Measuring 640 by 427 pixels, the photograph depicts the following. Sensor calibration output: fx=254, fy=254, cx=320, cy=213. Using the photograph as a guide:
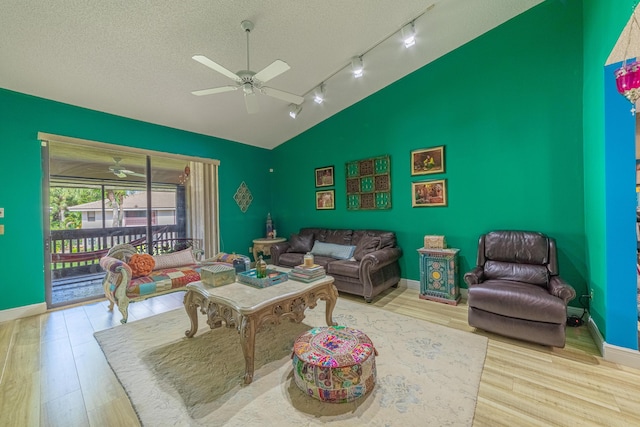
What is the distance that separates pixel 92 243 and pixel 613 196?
23.3 feet

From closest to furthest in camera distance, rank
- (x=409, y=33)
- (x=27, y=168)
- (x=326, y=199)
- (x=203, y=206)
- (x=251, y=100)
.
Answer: (x=251, y=100) → (x=409, y=33) → (x=27, y=168) → (x=203, y=206) → (x=326, y=199)

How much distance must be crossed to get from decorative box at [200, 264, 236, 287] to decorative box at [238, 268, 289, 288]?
0.31 feet

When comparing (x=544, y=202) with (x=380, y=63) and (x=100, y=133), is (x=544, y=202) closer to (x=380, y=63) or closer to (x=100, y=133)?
(x=380, y=63)

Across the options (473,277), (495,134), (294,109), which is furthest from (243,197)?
(495,134)

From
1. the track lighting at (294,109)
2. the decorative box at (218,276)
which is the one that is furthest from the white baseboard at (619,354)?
the track lighting at (294,109)

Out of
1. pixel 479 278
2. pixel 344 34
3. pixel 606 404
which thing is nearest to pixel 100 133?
pixel 344 34

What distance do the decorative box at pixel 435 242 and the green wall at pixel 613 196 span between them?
A: 4.96 ft

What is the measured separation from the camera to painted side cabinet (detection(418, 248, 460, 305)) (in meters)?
3.40

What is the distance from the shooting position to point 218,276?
2.44m

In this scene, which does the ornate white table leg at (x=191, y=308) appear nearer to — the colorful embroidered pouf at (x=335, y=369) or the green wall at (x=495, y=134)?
the colorful embroidered pouf at (x=335, y=369)

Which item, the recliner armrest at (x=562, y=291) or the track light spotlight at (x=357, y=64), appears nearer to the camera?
the recliner armrest at (x=562, y=291)

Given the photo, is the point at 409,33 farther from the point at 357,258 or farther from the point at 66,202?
the point at 66,202

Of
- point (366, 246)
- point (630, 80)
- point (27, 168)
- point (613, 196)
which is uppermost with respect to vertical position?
point (630, 80)

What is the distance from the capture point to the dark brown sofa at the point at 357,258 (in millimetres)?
3520
